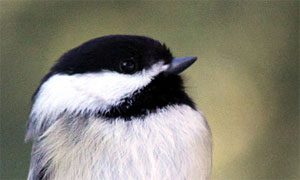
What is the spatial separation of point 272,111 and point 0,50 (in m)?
1.02

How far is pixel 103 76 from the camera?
4.71 ft

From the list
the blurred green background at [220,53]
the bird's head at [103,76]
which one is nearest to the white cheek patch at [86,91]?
the bird's head at [103,76]

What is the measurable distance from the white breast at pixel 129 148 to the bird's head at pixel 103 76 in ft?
0.12

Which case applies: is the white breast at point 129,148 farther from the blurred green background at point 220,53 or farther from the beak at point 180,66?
the blurred green background at point 220,53

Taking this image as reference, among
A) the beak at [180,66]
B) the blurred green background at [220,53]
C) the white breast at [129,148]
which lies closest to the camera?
the white breast at [129,148]

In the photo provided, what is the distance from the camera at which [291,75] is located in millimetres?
2725

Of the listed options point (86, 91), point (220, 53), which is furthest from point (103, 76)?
point (220, 53)

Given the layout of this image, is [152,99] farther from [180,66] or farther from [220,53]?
[220,53]

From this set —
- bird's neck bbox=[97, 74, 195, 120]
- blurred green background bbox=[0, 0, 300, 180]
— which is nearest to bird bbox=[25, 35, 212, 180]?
bird's neck bbox=[97, 74, 195, 120]

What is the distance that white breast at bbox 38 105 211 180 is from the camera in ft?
4.56

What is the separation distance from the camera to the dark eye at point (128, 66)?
1447 millimetres

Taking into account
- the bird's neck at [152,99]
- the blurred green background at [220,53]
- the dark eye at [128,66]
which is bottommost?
the blurred green background at [220,53]

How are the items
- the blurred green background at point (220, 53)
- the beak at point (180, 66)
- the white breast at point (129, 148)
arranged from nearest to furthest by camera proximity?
the white breast at point (129, 148) → the beak at point (180, 66) → the blurred green background at point (220, 53)

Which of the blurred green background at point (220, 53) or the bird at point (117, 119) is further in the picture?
the blurred green background at point (220, 53)
